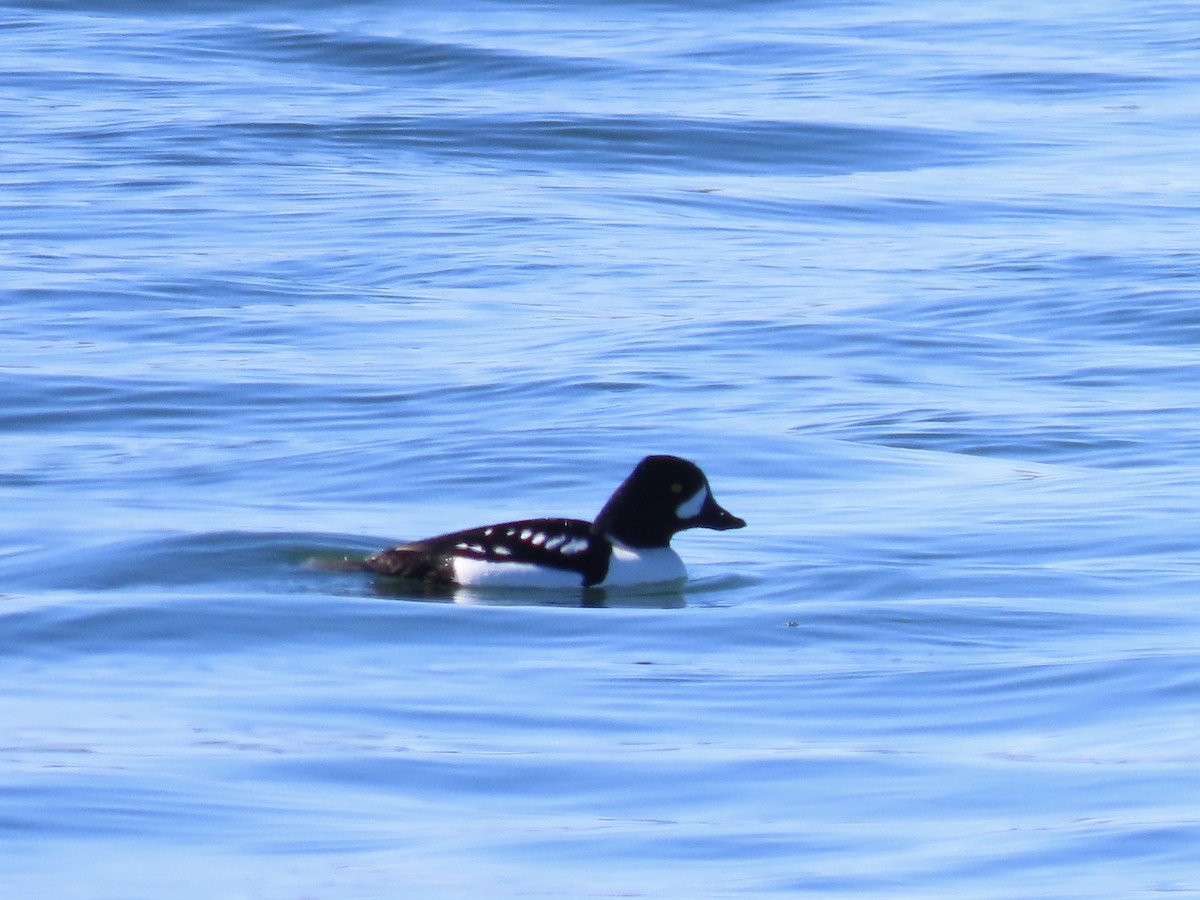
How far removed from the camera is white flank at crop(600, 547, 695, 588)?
8.95 metres

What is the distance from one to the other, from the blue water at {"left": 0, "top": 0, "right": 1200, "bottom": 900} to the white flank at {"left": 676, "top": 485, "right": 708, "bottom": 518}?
0.25m

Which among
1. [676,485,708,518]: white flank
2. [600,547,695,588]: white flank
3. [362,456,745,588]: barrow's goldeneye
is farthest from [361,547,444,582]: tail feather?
[676,485,708,518]: white flank

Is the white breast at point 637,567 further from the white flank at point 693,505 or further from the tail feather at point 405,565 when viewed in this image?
the tail feather at point 405,565

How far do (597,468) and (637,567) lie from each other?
2285mm

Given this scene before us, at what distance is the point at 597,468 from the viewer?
11.2 m

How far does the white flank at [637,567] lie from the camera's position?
8.95 metres

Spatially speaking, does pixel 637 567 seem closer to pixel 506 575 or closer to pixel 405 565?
pixel 506 575

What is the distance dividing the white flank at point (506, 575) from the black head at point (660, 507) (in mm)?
287

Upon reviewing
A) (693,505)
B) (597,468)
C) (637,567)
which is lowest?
(597,468)

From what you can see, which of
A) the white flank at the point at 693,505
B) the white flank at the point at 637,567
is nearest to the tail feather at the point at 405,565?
the white flank at the point at 637,567

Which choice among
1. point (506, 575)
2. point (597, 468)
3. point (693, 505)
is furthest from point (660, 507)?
point (597, 468)

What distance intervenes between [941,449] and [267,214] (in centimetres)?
807

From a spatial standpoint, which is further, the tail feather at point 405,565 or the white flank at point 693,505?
the white flank at point 693,505

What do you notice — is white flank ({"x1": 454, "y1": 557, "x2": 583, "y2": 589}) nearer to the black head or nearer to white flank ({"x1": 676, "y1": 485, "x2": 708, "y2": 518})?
the black head
